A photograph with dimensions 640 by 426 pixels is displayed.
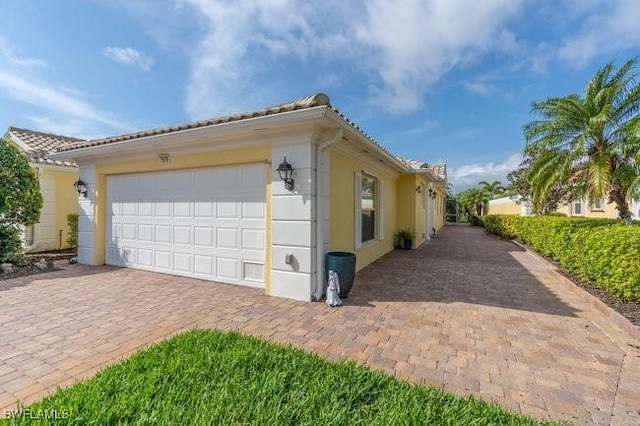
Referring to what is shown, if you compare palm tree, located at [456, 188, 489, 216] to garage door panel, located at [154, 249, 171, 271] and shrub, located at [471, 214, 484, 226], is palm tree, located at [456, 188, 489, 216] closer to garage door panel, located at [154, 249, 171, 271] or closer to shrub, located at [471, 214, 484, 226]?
shrub, located at [471, 214, 484, 226]

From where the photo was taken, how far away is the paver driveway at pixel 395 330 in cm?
292

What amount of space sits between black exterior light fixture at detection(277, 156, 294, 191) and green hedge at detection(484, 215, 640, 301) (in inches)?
240

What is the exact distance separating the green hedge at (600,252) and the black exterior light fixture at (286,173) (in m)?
6.08

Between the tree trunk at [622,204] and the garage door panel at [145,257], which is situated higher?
the tree trunk at [622,204]

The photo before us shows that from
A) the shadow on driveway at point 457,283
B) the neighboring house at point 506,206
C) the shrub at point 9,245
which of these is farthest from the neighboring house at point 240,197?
the neighboring house at point 506,206

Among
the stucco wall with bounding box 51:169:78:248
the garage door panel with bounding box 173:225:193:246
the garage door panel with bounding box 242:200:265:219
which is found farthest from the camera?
the stucco wall with bounding box 51:169:78:248

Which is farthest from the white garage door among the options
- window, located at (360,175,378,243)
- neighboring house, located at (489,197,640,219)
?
neighboring house, located at (489,197,640,219)

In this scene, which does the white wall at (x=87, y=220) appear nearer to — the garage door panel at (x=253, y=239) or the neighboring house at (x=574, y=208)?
the garage door panel at (x=253, y=239)

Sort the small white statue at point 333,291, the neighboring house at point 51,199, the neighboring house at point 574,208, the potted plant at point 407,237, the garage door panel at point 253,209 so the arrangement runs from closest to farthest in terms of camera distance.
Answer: the small white statue at point 333,291 → the garage door panel at point 253,209 → the neighboring house at point 51,199 → the potted plant at point 407,237 → the neighboring house at point 574,208

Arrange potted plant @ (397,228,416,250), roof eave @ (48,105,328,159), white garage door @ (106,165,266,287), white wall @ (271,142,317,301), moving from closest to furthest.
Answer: roof eave @ (48,105,328,159) → white wall @ (271,142,317,301) → white garage door @ (106,165,266,287) → potted plant @ (397,228,416,250)

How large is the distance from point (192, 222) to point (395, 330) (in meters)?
5.38

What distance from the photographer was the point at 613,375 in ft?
10.3

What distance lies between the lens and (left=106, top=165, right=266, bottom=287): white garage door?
20.9 feet

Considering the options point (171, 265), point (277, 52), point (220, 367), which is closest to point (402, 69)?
point (277, 52)
